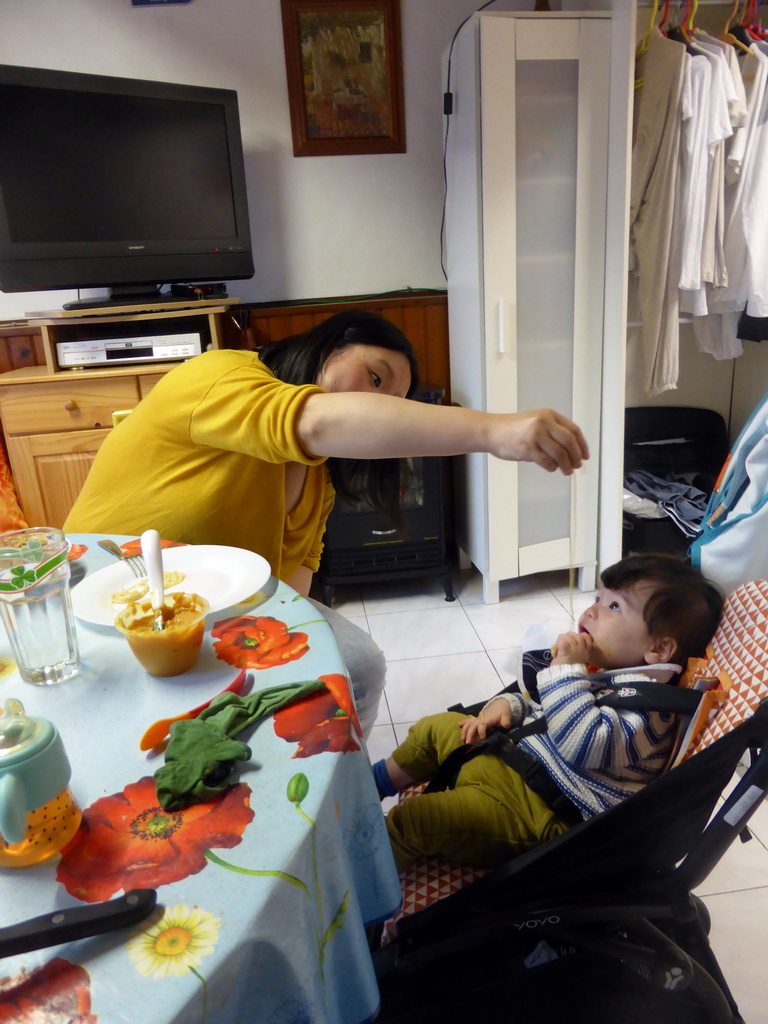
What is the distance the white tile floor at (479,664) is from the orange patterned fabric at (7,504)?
113cm

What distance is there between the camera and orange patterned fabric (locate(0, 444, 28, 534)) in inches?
94.3

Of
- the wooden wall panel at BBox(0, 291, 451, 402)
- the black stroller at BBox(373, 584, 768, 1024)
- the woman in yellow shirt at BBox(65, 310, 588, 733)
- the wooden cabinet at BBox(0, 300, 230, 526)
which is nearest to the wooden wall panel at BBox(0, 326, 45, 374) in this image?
the wooden wall panel at BBox(0, 291, 451, 402)

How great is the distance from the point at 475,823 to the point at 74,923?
0.70 m

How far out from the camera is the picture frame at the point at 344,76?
8.61ft

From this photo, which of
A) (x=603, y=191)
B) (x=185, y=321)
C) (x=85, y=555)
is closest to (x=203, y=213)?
(x=185, y=321)

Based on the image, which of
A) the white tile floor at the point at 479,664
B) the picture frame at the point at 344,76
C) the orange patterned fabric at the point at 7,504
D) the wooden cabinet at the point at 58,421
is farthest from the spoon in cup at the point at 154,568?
the picture frame at the point at 344,76

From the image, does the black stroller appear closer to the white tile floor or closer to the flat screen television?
the white tile floor

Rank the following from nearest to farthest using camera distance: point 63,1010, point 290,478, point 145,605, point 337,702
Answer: point 63,1010 → point 337,702 → point 145,605 → point 290,478

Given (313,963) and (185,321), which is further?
(185,321)

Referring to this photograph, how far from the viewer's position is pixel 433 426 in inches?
36.5

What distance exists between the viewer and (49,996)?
45 cm

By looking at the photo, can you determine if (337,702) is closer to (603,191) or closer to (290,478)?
(290,478)

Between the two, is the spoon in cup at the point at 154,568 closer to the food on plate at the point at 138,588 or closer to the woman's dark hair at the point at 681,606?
the food on plate at the point at 138,588

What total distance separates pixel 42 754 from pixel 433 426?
0.57 metres
